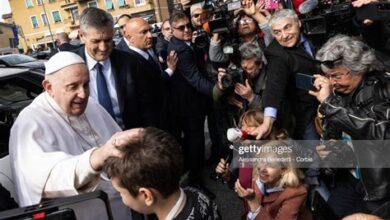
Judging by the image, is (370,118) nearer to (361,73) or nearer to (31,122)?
(361,73)

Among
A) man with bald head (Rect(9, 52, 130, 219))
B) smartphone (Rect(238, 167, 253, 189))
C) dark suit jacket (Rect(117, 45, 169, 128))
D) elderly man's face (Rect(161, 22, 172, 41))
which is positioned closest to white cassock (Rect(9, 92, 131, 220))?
man with bald head (Rect(9, 52, 130, 219))

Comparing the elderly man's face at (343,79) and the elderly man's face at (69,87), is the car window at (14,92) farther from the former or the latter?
the elderly man's face at (343,79)

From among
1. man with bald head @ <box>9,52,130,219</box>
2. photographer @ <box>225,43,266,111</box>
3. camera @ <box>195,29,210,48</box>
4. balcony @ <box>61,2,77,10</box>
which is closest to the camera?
man with bald head @ <box>9,52,130,219</box>

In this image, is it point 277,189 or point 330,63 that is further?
point 277,189

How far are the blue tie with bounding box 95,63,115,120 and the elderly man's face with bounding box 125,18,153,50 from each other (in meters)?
0.90

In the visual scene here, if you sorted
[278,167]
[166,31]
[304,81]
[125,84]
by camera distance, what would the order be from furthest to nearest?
[166,31], [125,84], [304,81], [278,167]

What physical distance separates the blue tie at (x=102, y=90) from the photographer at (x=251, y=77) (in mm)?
935

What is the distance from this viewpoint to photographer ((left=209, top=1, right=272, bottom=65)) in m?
2.87

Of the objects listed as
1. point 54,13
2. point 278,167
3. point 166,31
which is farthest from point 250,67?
point 54,13

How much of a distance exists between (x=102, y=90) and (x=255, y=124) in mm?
1088

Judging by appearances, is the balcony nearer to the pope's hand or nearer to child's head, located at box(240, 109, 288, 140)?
child's head, located at box(240, 109, 288, 140)

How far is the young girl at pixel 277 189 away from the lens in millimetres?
2148

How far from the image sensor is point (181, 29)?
3.39m

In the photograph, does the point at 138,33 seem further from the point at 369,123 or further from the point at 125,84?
the point at 369,123
